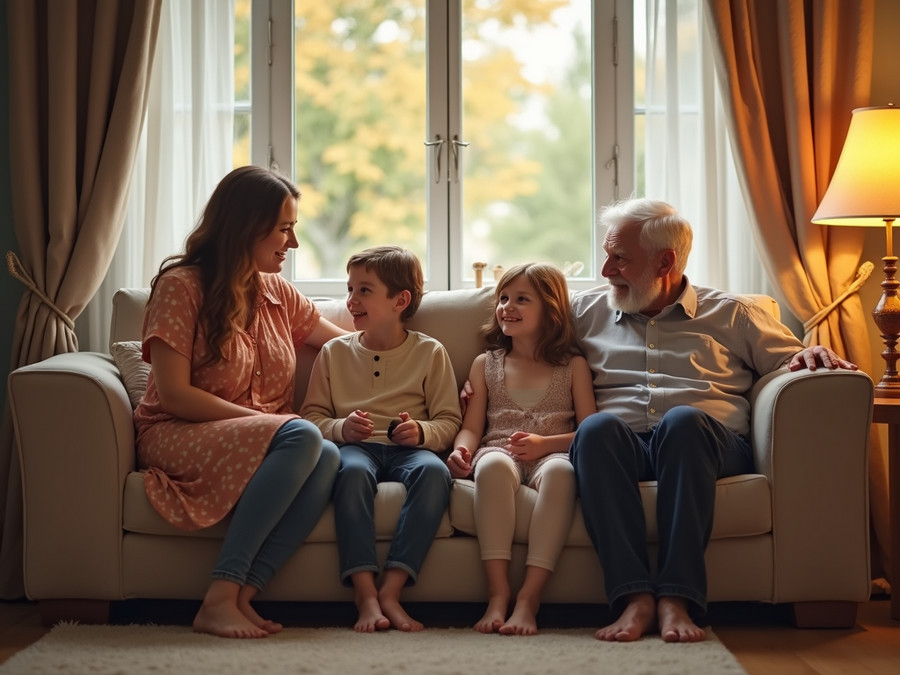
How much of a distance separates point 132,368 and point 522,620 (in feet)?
4.02

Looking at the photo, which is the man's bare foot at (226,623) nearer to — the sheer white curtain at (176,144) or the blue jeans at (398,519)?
the blue jeans at (398,519)

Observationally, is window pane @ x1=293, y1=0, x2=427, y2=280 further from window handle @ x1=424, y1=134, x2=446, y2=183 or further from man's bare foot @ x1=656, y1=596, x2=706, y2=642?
man's bare foot @ x1=656, y1=596, x2=706, y2=642

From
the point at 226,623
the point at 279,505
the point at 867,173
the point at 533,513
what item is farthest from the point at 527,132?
the point at 226,623

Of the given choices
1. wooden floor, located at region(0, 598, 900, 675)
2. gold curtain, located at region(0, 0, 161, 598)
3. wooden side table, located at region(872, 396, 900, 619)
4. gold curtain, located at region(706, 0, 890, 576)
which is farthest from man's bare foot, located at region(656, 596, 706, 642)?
gold curtain, located at region(0, 0, 161, 598)

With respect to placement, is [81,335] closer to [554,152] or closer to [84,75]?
[84,75]

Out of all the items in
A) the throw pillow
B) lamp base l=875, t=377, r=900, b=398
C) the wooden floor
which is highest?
the throw pillow

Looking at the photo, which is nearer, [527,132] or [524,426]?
[524,426]

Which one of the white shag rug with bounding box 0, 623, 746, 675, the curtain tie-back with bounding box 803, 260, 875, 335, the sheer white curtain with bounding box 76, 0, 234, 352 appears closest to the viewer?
the white shag rug with bounding box 0, 623, 746, 675

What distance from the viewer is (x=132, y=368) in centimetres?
265

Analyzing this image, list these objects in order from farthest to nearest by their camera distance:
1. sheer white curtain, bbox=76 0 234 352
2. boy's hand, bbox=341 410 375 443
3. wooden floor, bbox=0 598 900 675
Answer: sheer white curtain, bbox=76 0 234 352, boy's hand, bbox=341 410 375 443, wooden floor, bbox=0 598 900 675

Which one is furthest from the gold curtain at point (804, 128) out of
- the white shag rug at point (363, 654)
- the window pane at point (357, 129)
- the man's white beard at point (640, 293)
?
the white shag rug at point (363, 654)

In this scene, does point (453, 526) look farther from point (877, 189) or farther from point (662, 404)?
point (877, 189)

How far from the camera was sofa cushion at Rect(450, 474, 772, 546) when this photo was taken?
2322 millimetres

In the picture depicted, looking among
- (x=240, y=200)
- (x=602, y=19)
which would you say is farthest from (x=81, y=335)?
(x=602, y=19)
